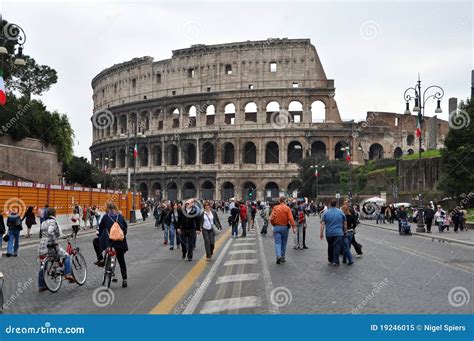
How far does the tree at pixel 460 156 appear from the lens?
37.3 m

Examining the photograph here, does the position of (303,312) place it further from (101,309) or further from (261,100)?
(261,100)

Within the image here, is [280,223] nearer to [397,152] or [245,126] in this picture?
[245,126]

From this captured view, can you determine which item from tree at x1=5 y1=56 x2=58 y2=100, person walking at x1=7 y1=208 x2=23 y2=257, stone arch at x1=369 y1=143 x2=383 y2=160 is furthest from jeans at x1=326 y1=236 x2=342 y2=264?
stone arch at x1=369 y1=143 x2=383 y2=160

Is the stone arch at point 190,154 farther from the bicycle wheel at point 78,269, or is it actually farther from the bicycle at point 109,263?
the bicycle at point 109,263

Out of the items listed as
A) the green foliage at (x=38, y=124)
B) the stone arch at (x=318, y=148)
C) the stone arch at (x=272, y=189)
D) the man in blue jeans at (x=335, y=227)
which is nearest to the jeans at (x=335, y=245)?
the man in blue jeans at (x=335, y=227)

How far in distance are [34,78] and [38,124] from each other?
12.1 metres

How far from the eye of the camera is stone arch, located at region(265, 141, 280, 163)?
246ft

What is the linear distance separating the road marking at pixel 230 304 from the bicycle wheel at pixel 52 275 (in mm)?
2594

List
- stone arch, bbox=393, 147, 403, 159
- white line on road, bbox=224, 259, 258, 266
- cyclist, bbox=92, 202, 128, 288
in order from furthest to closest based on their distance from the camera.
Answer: stone arch, bbox=393, 147, 403, 159, white line on road, bbox=224, 259, 258, 266, cyclist, bbox=92, 202, 128, 288

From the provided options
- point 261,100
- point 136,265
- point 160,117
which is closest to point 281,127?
point 261,100

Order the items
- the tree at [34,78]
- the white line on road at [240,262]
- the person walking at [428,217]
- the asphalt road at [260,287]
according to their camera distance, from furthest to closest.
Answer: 1. the tree at [34,78]
2. the person walking at [428,217]
3. the white line on road at [240,262]
4. the asphalt road at [260,287]

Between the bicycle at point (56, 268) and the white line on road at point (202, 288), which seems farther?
the bicycle at point (56, 268)

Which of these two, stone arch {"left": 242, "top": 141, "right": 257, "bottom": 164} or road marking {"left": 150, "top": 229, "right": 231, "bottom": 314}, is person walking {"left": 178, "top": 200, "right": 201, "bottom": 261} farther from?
stone arch {"left": 242, "top": 141, "right": 257, "bottom": 164}

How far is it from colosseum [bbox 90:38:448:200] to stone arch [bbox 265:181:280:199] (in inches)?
4.8
